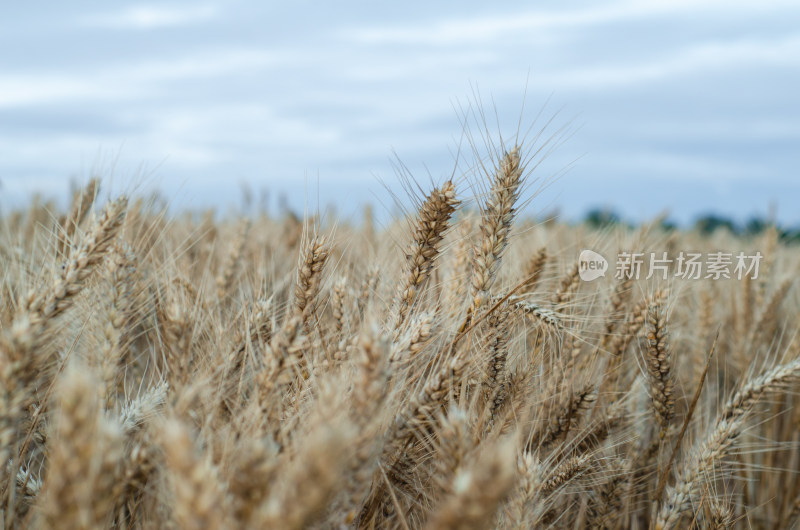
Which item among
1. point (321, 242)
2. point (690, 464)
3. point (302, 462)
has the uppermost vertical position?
point (321, 242)

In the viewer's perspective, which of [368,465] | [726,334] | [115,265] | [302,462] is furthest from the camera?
[726,334]

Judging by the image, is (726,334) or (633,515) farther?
(726,334)

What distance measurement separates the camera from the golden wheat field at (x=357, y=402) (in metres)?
0.99

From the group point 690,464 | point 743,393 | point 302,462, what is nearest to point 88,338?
point 302,462

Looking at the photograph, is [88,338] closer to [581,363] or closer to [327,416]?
[327,416]

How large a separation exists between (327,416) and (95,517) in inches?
16.0

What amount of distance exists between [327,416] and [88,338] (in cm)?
130

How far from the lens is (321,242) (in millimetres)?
1896

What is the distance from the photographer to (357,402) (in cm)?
112

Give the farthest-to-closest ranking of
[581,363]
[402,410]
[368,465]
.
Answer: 1. [581,363]
2. [402,410]
3. [368,465]

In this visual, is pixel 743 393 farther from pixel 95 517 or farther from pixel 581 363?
pixel 95 517

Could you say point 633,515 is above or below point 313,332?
below

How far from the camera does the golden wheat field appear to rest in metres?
0.99

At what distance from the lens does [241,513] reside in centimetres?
101
